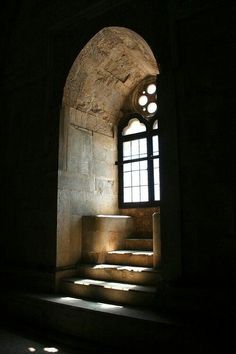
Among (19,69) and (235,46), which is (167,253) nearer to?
(235,46)

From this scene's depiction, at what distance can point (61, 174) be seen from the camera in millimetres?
4176

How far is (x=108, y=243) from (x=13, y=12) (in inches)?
174

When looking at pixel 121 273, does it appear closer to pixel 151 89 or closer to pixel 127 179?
pixel 127 179

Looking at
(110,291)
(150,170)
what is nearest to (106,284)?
(110,291)

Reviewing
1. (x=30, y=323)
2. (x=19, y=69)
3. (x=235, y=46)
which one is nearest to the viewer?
(x=235, y=46)

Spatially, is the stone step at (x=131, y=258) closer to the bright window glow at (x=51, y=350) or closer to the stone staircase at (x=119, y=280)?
the stone staircase at (x=119, y=280)

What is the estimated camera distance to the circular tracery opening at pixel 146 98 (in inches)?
203

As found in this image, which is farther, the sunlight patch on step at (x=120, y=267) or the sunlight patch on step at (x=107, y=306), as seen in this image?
the sunlight patch on step at (x=120, y=267)

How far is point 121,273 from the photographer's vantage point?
3.71 m

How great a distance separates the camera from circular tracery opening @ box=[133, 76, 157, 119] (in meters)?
5.15

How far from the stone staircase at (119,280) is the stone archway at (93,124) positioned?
0.36 metres

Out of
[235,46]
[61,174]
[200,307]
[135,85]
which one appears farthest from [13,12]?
[200,307]

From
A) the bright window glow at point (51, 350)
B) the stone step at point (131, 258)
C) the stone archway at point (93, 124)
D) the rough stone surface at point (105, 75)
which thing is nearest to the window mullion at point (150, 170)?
the stone archway at point (93, 124)

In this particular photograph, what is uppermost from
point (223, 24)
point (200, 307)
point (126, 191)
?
point (223, 24)
